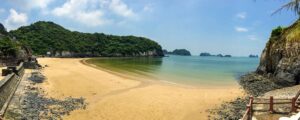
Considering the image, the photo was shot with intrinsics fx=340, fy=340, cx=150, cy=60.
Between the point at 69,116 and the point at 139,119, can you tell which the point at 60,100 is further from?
the point at 139,119

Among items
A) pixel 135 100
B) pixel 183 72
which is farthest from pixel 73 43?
pixel 135 100

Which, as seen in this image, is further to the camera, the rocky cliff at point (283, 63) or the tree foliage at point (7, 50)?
the tree foliage at point (7, 50)

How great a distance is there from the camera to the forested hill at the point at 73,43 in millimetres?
128375

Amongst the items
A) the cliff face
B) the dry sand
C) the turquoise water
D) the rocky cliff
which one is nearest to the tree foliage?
the turquoise water

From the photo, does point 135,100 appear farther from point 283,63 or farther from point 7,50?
point 7,50

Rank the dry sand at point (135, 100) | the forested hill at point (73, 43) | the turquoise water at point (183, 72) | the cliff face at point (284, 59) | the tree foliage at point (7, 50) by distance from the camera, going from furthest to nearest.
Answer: the forested hill at point (73, 43), the tree foliage at point (7, 50), the turquoise water at point (183, 72), the cliff face at point (284, 59), the dry sand at point (135, 100)

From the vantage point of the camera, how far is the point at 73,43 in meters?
147

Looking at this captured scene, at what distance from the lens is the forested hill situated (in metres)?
128

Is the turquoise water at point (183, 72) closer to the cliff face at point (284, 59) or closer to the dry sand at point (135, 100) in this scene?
the cliff face at point (284, 59)

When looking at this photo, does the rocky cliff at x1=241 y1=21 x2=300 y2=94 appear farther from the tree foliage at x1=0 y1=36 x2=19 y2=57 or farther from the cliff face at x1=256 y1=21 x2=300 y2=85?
the tree foliage at x1=0 y1=36 x2=19 y2=57

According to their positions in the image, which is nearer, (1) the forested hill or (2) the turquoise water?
(2) the turquoise water

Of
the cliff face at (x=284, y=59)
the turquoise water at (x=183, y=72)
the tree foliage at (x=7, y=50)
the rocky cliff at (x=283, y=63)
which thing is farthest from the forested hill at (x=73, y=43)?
the rocky cliff at (x=283, y=63)

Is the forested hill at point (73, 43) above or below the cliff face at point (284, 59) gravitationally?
above

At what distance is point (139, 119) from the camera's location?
21.8 meters
